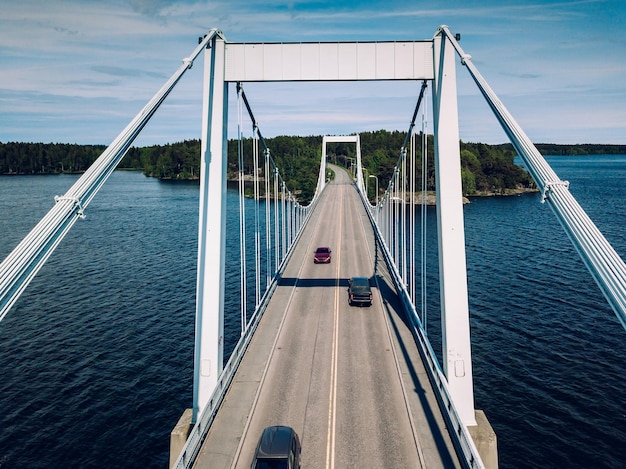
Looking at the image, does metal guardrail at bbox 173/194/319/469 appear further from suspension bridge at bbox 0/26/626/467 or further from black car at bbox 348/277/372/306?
black car at bbox 348/277/372/306

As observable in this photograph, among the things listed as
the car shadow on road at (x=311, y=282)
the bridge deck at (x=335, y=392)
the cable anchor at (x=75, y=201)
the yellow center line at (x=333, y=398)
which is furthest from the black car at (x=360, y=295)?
the cable anchor at (x=75, y=201)

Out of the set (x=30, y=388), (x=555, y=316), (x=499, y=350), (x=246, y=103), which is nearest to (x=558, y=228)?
(x=555, y=316)

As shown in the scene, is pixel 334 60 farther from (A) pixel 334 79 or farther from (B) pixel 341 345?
(B) pixel 341 345

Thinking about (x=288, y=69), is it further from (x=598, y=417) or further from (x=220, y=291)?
(x=598, y=417)

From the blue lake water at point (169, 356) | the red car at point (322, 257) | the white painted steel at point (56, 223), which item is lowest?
the blue lake water at point (169, 356)

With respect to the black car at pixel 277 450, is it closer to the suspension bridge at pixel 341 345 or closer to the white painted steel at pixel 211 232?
the suspension bridge at pixel 341 345

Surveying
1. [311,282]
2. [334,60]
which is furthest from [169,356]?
[334,60]

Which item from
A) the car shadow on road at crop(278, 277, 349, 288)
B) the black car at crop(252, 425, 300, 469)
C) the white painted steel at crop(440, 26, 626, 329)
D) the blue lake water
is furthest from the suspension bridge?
the car shadow on road at crop(278, 277, 349, 288)
